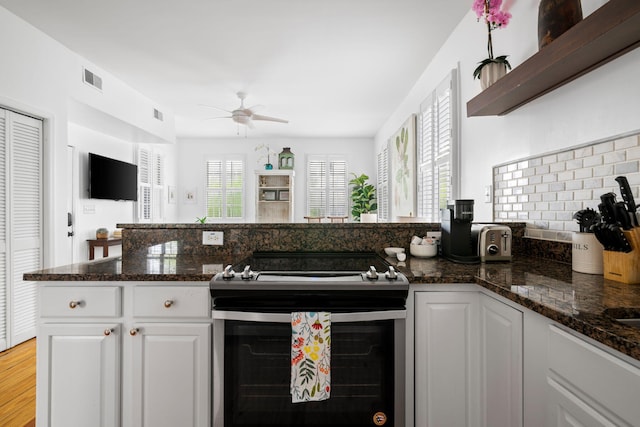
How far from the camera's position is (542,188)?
1.78 meters

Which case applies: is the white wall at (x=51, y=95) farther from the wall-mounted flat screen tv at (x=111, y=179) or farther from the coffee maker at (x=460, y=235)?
the coffee maker at (x=460, y=235)

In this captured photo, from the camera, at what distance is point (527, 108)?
1.92m

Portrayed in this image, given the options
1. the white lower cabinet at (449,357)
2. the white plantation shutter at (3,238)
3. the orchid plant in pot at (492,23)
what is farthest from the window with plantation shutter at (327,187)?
the white lower cabinet at (449,357)

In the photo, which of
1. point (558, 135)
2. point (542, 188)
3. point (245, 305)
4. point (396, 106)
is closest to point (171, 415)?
point (245, 305)

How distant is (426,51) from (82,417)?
3755 mm

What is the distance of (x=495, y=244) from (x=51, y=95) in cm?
398

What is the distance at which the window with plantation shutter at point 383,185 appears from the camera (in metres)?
5.93

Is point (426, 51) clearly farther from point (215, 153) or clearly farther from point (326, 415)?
point (215, 153)

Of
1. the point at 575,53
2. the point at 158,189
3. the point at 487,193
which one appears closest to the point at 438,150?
the point at 487,193

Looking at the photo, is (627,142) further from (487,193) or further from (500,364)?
(487,193)

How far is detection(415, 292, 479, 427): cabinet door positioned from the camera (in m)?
1.34

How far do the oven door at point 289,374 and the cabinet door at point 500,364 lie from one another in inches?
12.3

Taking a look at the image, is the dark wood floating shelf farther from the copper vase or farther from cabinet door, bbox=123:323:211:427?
cabinet door, bbox=123:323:211:427

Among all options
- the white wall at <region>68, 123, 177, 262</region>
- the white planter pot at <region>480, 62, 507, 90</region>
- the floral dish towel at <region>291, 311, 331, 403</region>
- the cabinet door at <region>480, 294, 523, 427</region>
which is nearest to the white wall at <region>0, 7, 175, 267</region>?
the white wall at <region>68, 123, 177, 262</region>
